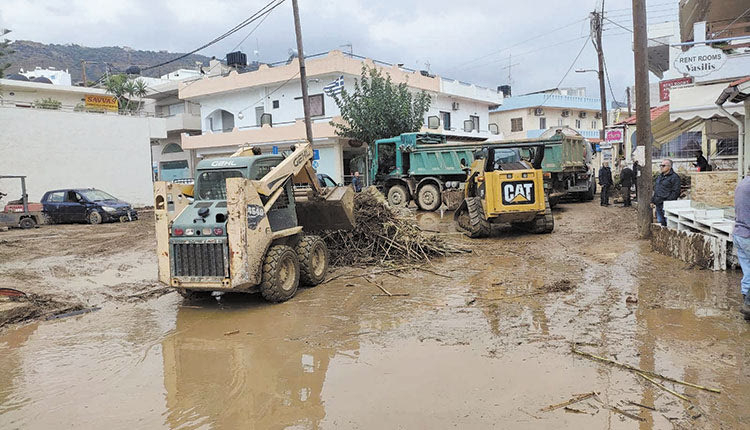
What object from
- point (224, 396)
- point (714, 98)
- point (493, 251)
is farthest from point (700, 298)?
point (714, 98)

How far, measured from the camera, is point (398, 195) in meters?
20.9

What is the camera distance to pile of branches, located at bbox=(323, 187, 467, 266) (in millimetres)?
10375

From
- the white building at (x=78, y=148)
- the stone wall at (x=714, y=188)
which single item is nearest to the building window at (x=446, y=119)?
the white building at (x=78, y=148)

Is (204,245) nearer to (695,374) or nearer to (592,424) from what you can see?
(592,424)

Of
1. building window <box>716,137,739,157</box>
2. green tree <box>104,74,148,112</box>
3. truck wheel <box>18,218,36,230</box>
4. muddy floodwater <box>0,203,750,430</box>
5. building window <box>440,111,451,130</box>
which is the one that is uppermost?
green tree <box>104,74,148,112</box>

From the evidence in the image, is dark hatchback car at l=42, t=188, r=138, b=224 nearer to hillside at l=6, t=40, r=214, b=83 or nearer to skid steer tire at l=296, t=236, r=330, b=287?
skid steer tire at l=296, t=236, r=330, b=287

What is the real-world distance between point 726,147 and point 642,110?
1369 centimetres

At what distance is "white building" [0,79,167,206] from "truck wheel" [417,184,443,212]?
17653 mm

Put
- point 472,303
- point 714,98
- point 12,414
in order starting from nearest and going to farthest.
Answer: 1. point 12,414
2. point 472,303
3. point 714,98

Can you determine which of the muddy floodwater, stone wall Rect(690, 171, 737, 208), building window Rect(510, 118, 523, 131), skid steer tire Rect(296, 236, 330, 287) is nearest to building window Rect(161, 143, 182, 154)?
building window Rect(510, 118, 523, 131)

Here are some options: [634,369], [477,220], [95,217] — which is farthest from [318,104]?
[634,369]

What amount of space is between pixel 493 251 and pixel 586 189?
10.3 metres

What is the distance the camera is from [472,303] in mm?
7293

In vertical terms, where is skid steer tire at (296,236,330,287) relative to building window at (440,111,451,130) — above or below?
below
